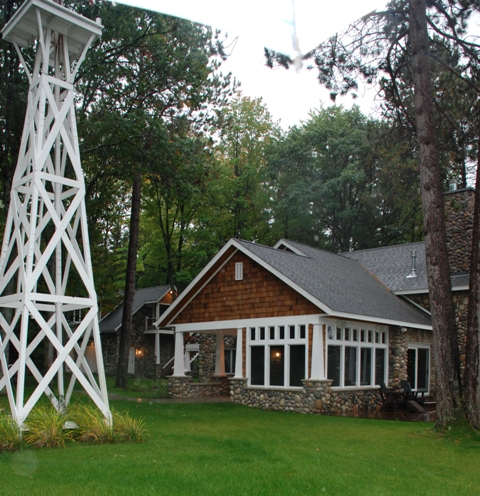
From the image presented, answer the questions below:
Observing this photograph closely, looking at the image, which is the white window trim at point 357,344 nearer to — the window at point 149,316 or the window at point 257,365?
the window at point 257,365

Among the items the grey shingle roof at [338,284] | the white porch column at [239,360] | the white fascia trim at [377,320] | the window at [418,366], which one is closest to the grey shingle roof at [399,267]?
the grey shingle roof at [338,284]

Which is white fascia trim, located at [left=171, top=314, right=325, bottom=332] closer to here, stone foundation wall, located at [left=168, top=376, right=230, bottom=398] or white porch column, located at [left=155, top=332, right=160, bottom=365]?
stone foundation wall, located at [left=168, top=376, right=230, bottom=398]

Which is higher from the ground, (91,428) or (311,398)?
(91,428)

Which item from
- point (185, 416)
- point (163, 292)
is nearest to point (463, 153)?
point (185, 416)

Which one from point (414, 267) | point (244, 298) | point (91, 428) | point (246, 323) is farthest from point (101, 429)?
point (414, 267)

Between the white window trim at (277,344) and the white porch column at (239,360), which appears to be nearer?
the white window trim at (277,344)

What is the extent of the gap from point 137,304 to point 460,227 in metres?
16.8

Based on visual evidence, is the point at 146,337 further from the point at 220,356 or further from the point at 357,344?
the point at 357,344

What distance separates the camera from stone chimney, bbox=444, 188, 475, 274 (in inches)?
711

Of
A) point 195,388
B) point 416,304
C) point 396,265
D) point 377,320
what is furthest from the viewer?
point 396,265

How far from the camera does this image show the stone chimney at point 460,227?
59.3 ft

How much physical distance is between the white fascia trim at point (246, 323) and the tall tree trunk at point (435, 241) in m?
3.99

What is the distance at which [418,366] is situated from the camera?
57.0ft

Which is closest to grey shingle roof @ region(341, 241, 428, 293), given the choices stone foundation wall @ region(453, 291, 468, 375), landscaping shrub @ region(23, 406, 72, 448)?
stone foundation wall @ region(453, 291, 468, 375)
